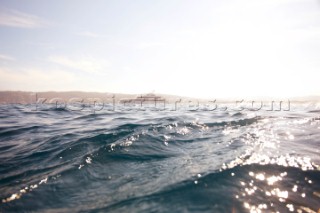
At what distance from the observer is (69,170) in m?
5.21

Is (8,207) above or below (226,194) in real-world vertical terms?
below

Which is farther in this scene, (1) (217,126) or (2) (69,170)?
(1) (217,126)

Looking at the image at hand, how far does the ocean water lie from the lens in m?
3.78

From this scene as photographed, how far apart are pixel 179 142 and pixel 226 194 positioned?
131 inches

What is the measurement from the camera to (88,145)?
7.04 metres

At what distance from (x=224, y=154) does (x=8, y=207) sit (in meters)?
4.49

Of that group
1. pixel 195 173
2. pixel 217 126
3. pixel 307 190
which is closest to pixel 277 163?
pixel 307 190

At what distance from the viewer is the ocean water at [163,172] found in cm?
378

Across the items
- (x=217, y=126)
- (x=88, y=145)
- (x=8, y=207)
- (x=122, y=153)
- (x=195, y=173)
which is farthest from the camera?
(x=217, y=126)

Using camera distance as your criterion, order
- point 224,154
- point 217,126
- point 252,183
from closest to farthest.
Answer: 1. point 252,183
2. point 224,154
3. point 217,126

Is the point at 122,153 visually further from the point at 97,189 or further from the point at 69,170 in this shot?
the point at 97,189

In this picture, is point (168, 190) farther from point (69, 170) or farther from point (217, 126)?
point (217, 126)

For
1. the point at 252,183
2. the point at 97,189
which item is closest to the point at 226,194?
the point at 252,183

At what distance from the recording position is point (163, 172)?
4.93 metres
